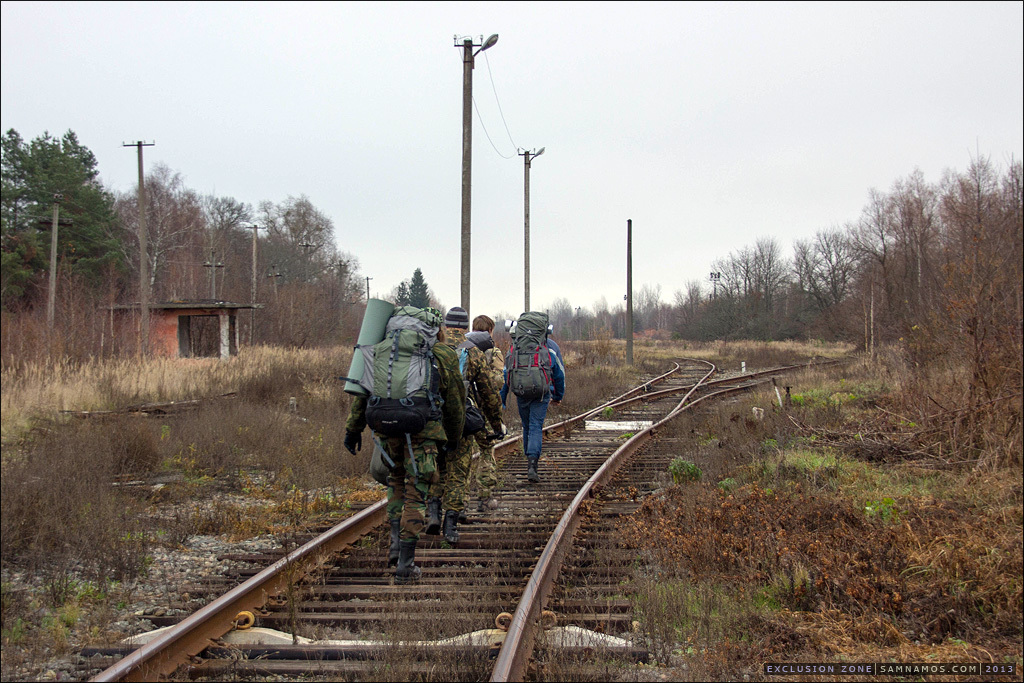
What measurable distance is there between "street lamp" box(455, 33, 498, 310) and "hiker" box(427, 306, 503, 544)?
8529mm

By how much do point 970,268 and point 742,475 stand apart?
3555 mm

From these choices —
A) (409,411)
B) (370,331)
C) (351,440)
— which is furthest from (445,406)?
(370,331)

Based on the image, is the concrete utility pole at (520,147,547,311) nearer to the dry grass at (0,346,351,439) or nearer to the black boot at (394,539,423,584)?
the dry grass at (0,346,351,439)

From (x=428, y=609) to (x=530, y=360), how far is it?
13.5 ft

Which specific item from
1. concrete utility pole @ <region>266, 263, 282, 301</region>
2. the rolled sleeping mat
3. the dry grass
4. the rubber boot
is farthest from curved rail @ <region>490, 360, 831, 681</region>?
concrete utility pole @ <region>266, 263, 282, 301</region>

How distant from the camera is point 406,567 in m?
5.52

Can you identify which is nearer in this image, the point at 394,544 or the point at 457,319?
the point at 394,544

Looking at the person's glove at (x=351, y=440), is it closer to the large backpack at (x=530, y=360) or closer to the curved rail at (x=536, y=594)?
the curved rail at (x=536, y=594)

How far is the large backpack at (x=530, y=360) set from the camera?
27.5ft

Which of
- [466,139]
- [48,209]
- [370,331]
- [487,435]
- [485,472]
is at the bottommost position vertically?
[485,472]

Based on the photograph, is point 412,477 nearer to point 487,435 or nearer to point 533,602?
point 533,602

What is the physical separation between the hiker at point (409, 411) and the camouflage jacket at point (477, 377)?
0.71 meters

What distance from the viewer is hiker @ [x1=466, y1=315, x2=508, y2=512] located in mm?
6884

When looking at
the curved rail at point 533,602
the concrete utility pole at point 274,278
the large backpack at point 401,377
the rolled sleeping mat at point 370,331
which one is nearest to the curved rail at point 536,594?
the curved rail at point 533,602
